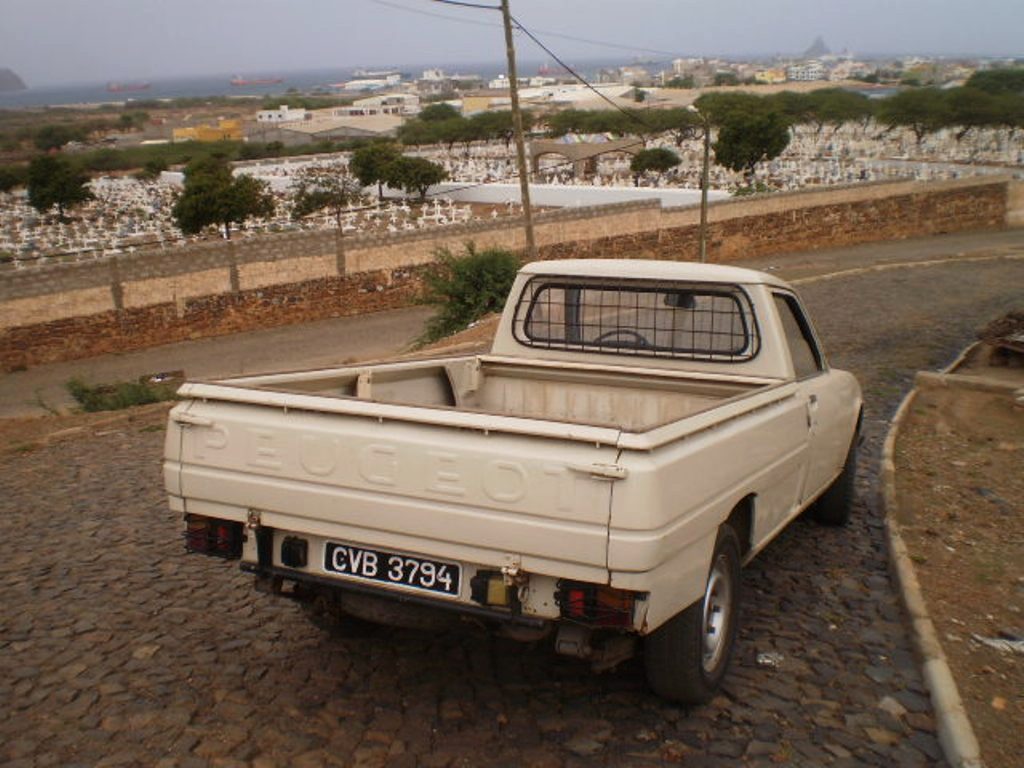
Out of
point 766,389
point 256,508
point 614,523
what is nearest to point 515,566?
point 614,523

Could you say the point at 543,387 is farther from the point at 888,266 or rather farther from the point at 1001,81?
the point at 1001,81

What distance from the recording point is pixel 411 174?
2048 inches

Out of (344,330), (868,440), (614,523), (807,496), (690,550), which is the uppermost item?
(614,523)

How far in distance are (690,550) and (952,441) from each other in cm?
516

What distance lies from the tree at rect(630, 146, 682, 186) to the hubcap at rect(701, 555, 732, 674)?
53323 mm

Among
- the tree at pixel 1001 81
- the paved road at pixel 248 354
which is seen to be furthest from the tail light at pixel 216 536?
the tree at pixel 1001 81

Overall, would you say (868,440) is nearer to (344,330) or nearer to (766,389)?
(766,389)

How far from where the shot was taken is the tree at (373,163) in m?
53.4

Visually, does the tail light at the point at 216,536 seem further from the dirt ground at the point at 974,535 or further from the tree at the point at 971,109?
the tree at the point at 971,109

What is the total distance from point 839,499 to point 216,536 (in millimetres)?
3670

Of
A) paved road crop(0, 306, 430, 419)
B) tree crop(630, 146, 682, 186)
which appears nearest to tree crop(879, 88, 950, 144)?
tree crop(630, 146, 682, 186)

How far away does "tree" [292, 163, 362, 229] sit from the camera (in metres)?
45.7

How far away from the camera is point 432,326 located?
746 inches

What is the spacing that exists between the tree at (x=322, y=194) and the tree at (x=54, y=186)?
440 inches
